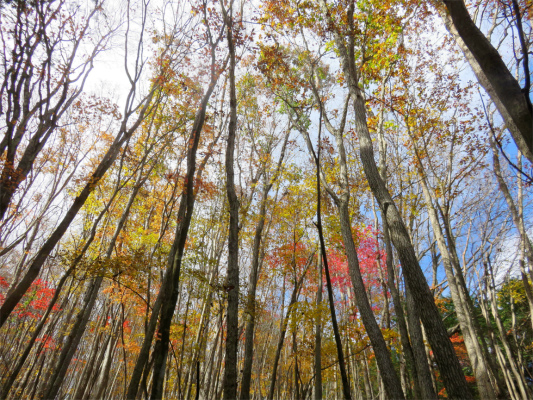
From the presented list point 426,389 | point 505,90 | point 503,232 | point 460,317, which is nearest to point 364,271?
point 503,232

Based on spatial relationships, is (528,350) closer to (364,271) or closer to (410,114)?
(364,271)

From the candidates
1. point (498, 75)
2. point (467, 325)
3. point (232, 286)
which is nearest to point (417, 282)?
point (498, 75)

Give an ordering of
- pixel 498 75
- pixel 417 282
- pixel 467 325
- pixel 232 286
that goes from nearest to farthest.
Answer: pixel 498 75, pixel 417 282, pixel 232 286, pixel 467 325

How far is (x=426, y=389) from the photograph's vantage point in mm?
4625

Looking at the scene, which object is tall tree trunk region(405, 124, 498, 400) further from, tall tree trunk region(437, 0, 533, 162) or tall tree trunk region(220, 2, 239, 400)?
tall tree trunk region(437, 0, 533, 162)

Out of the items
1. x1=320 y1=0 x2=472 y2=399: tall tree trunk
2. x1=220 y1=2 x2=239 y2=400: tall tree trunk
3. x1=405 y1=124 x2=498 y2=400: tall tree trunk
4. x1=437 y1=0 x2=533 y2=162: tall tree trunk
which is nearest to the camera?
x1=437 y1=0 x2=533 y2=162: tall tree trunk

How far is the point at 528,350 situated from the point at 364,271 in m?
7.06

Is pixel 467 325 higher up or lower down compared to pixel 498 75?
lower down

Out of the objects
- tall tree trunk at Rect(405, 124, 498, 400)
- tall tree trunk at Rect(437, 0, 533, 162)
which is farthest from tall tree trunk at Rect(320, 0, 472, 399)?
tall tree trunk at Rect(405, 124, 498, 400)

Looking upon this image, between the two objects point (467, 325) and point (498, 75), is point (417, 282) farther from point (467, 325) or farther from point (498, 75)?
point (467, 325)

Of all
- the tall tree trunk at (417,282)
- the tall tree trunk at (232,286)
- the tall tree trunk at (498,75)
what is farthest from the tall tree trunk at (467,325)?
the tall tree trunk at (498,75)

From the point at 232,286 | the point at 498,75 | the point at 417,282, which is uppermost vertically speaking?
the point at 498,75

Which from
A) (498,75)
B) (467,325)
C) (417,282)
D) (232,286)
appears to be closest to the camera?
(498,75)

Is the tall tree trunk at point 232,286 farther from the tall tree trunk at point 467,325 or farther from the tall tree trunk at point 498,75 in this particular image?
the tall tree trunk at point 467,325
